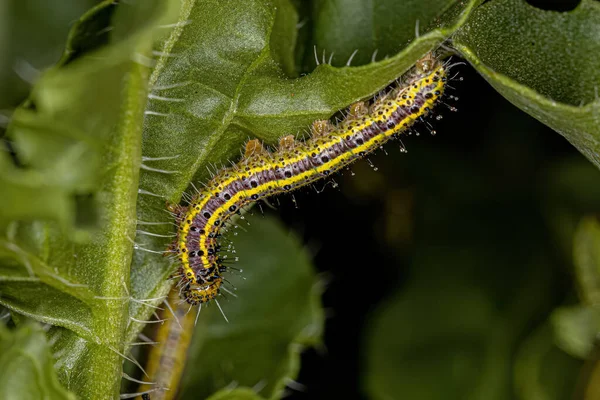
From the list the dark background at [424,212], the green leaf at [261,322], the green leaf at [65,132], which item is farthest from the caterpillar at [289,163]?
the green leaf at [65,132]

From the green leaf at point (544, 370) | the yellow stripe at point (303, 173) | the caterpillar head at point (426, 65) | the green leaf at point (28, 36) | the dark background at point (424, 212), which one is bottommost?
the green leaf at point (544, 370)

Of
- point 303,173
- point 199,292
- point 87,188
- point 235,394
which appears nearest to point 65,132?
point 87,188

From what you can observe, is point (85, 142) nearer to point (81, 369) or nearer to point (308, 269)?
point (81, 369)

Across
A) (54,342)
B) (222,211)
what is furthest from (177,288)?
(54,342)

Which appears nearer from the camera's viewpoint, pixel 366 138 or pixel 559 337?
pixel 366 138

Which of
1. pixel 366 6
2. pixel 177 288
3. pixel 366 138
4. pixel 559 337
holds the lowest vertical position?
pixel 559 337

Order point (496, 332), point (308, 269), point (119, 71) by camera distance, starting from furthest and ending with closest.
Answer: point (496, 332) < point (308, 269) < point (119, 71)

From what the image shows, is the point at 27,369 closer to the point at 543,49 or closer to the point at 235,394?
the point at 235,394

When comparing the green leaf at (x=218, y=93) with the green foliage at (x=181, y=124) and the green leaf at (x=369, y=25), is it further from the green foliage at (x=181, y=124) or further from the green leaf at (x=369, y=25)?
the green leaf at (x=369, y=25)
